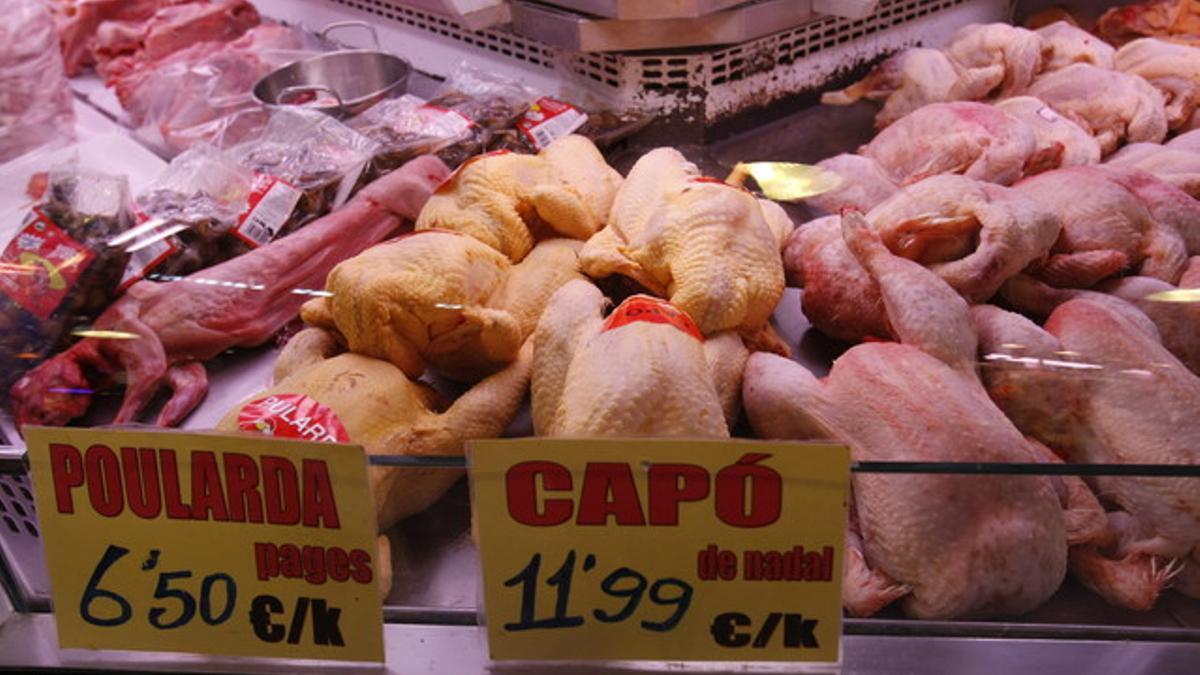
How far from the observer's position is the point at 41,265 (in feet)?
5.09

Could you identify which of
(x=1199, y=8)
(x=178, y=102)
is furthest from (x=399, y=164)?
(x=1199, y=8)

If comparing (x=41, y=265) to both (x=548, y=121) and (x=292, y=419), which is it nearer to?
(x=292, y=419)

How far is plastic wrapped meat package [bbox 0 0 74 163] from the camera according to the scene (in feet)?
9.43

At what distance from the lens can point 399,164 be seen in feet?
6.85

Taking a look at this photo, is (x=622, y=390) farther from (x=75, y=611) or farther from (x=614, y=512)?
(x=75, y=611)

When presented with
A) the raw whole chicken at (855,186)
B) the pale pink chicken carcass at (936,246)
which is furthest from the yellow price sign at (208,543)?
the raw whole chicken at (855,186)

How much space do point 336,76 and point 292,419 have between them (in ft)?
5.73

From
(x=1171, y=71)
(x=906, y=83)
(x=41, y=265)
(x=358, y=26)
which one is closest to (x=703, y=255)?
(x=41, y=265)

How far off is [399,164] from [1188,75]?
170 cm

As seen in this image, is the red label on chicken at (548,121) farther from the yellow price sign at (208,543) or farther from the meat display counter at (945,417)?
the yellow price sign at (208,543)

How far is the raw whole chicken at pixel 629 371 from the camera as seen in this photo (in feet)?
3.72

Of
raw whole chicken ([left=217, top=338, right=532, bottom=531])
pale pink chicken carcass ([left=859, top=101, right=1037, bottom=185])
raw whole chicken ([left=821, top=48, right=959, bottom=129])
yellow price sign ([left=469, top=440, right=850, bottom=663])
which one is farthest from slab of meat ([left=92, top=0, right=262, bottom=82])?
yellow price sign ([left=469, top=440, right=850, bottom=663])

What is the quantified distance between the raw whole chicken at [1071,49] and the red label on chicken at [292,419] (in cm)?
198

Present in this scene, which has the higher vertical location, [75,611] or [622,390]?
[622,390]
